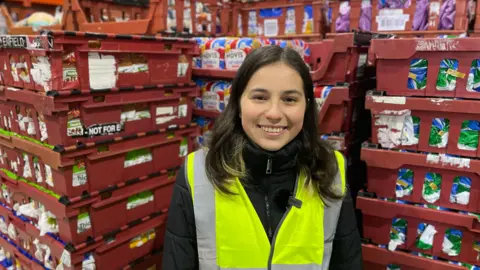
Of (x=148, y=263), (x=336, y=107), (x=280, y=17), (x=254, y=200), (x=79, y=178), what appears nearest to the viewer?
(x=254, y=200)

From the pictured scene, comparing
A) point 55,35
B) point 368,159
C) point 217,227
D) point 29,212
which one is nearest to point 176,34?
point 55,35

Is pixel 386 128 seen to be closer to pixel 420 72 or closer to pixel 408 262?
pixel 420 72

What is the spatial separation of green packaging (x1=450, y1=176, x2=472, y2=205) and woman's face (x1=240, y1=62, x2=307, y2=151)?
1048mm

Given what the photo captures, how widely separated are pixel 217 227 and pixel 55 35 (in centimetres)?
123

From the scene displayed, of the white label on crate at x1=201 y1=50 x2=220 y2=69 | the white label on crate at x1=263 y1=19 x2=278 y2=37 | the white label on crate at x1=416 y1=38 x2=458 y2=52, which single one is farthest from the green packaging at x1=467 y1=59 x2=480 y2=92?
the white label on crate at x1=263 y1=19 x2=278 y2=37

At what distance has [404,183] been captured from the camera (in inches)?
82.0

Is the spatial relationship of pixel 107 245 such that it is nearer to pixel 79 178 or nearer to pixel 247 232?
pixel 79 178

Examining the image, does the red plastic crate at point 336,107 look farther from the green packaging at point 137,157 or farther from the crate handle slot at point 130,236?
the crate handle slot at point 130,236

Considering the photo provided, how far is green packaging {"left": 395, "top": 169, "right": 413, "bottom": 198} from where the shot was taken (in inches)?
81.4

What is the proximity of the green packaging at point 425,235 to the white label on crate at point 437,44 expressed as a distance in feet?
3.08

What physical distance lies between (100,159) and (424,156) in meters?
1.77

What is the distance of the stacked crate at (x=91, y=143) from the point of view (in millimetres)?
2010

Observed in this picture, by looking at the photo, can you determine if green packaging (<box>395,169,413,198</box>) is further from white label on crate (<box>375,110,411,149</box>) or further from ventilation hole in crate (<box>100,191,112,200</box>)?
ventilation hole in crate (<box>100,191,112,200</box>)

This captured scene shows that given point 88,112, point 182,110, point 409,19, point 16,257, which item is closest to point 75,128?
point 88,112
